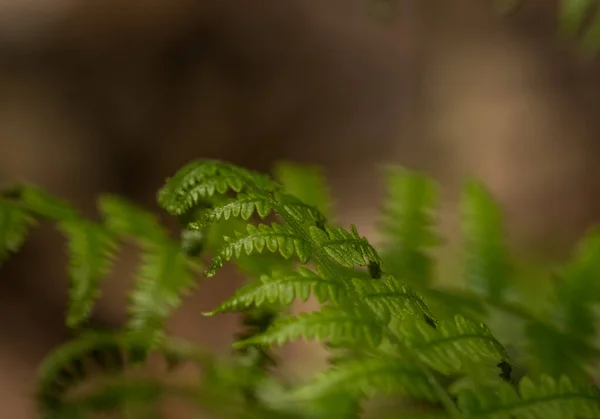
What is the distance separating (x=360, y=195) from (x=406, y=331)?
223cm

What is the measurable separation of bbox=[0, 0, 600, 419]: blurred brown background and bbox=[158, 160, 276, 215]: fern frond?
180 centimetres

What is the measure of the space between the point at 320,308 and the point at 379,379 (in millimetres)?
243

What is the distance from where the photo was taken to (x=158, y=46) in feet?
10.9

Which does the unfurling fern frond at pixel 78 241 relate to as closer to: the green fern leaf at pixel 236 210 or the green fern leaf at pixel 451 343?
the green fern leaf at pixel 236 210

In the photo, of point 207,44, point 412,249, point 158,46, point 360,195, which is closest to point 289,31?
point 207,44

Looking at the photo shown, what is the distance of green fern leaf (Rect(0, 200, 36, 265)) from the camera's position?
4.19 feet

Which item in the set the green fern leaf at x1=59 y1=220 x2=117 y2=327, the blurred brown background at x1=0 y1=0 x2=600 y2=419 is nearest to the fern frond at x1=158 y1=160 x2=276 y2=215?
the green fern leaf at x1=59 y1=220 x2=117 y2=327

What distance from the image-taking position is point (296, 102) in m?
3.29

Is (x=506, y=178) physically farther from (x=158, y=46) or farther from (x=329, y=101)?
(x=158, y=46)

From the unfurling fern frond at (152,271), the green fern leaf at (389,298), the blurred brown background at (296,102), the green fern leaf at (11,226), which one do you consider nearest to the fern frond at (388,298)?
the green fern leaf at (389,298)

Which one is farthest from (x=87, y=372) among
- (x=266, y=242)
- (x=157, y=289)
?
(x=266, y=242)

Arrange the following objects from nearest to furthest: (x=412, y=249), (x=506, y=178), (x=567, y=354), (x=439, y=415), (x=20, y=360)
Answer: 1. (x=439, y=415)
2. (x=567, y=354)
3. (x=412, y=249)
4. (x=20, y=360)
5. (x=506, y=178)

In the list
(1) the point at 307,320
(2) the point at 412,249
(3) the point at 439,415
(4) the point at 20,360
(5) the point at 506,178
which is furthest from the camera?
(5) the point at 506,178

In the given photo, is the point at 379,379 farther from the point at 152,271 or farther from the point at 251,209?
the point at 152,271
